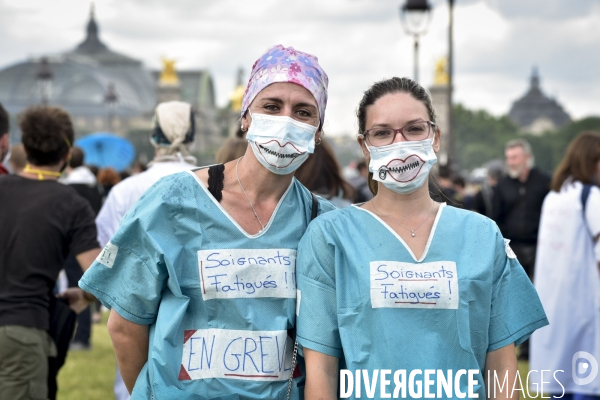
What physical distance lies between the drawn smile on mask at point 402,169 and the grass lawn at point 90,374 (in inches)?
194

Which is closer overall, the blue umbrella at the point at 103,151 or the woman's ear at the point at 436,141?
the woman's ear at the point at 436,141

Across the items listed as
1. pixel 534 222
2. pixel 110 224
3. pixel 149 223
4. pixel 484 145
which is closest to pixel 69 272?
pixel 110 224

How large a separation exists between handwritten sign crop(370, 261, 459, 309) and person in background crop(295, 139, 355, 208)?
2.85 metres

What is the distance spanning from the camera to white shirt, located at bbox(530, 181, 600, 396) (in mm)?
7168

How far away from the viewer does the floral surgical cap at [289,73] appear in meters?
3.47

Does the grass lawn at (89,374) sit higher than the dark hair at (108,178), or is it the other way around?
the dark hair at (108,178)

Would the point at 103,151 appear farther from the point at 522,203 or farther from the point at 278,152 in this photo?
the point at 278,152

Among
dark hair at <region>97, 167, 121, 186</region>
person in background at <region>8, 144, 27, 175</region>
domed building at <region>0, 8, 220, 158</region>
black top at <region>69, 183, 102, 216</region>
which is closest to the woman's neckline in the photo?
person in background at <region>8, 144, 27, 175</region>

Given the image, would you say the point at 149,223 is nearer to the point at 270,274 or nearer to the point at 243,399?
the point at 270,274

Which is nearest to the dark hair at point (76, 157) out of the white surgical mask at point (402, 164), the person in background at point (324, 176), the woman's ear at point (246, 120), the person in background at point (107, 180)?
the person in background at point (107, 180)

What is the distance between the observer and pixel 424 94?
3.53 m

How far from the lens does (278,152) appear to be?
3453 millimetres

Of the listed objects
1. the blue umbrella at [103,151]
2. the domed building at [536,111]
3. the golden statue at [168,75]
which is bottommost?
the blue umbrella at [103,151]

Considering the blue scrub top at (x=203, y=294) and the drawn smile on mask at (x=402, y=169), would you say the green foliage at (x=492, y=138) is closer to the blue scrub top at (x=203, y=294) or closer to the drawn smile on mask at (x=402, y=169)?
the drawn smile on mask at (x=402, y=169)
